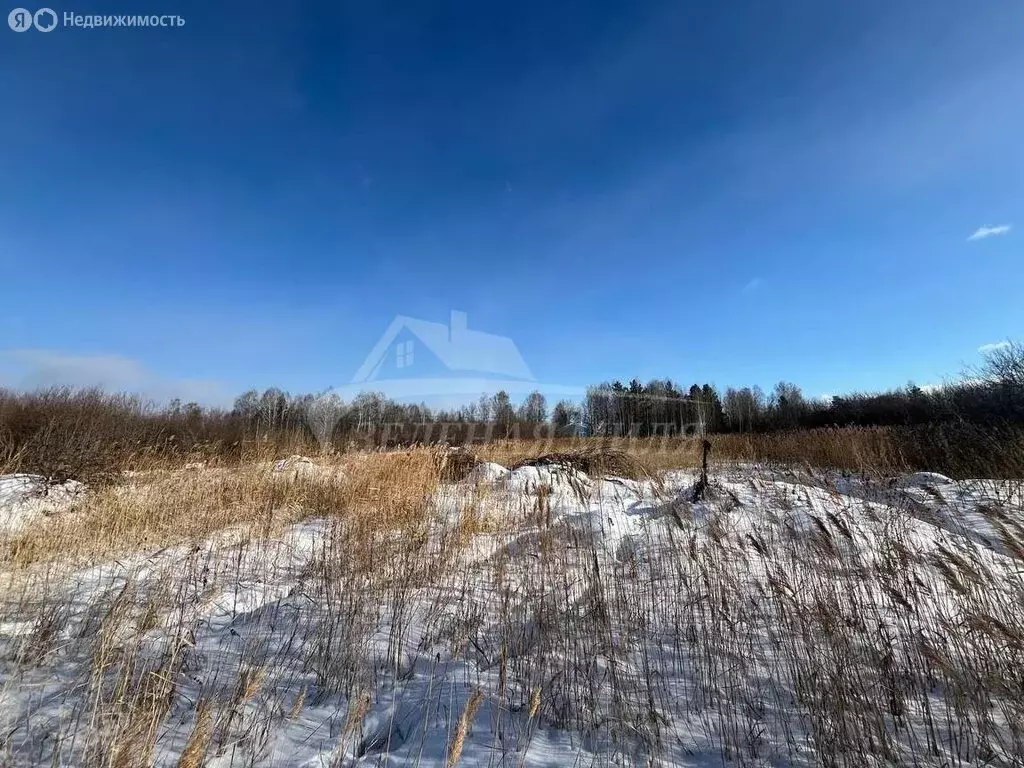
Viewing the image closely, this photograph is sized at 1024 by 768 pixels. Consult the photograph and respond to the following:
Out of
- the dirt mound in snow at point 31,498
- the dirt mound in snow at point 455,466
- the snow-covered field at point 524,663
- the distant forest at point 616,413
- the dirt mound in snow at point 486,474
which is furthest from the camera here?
the distant forest at point 616,413

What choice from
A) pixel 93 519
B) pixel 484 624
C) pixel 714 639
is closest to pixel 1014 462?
pixel 714 639

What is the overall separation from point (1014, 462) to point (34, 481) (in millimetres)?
15884

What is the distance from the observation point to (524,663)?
224cm

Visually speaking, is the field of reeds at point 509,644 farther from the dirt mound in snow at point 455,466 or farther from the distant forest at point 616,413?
the distant forest at point 616,413

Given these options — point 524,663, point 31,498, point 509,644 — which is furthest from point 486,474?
point 31,498

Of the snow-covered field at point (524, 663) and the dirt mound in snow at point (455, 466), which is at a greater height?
the dirt mound in snow at point (455, 466)

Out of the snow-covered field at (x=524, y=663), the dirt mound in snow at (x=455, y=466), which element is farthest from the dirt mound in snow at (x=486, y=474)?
the snow-covered field at (x=524, y=663)

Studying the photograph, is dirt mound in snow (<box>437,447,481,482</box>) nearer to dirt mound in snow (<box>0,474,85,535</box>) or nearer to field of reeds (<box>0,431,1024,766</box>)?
field of reeds (<box>0,431,1024,766</box>)

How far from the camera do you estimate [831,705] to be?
1.69 metres

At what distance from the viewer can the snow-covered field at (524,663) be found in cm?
157

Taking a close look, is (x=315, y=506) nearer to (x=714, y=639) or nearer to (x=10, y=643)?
(x=10, y=643)

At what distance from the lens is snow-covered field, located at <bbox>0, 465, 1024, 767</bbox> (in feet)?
5.15

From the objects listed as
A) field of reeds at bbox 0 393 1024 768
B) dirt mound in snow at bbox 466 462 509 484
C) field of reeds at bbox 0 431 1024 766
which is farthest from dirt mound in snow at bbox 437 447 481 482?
field of reeds at bbox 0 431 1024 766

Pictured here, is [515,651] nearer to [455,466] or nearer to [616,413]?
[455,466]
